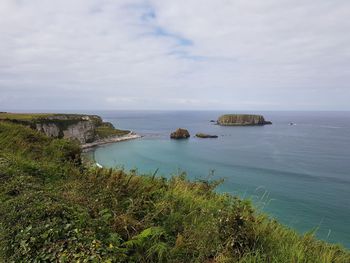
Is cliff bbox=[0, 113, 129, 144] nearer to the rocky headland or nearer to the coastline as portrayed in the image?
the rocky headland

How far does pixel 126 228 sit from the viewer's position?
4527 millimetres

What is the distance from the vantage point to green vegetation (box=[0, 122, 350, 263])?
3.89 metres

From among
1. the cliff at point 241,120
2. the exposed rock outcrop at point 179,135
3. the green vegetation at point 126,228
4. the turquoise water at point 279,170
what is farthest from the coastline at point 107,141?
the green vegetation at point 126,228

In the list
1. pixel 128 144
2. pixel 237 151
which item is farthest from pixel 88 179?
pixel 128 144

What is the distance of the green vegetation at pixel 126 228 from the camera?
389 centimetres

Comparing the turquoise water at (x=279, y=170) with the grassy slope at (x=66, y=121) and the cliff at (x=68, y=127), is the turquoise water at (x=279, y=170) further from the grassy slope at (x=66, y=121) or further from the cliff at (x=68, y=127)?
the grassy slope at (x=66, y=121)

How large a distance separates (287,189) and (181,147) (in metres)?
49.4

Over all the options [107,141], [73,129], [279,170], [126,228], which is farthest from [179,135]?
[126,228]

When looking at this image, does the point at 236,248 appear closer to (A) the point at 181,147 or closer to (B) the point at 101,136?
(A) the point at 181,147

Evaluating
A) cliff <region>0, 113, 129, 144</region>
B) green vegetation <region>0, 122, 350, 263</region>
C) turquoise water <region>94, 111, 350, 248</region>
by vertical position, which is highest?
green vegetation <region>0, 122, 350, 263</region>

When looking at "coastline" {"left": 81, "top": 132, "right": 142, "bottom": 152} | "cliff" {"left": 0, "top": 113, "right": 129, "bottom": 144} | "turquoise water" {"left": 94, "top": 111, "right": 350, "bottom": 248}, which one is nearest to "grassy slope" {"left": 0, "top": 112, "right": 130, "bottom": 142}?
"cliff" {"left": 0, "top": 113, "right": 129, "bottom": 144}

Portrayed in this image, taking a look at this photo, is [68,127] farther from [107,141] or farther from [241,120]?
[241,120]

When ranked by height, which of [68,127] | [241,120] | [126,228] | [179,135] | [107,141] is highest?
[241,120]

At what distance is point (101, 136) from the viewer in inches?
4124
